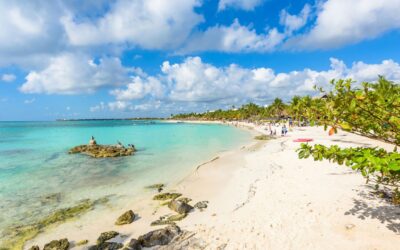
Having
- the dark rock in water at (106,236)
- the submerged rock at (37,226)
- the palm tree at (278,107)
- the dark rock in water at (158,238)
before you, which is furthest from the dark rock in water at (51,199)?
the palm tree at (278,107)

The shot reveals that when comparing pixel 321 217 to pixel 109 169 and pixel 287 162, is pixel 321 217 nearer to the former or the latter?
pixel 287 162

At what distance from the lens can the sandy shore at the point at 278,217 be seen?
762 centimetres

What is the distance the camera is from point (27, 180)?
65.0 ft

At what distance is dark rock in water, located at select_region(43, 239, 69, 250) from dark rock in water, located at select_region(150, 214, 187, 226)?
295 centimetres

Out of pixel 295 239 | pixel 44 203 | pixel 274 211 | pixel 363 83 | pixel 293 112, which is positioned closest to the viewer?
pixel 363 83

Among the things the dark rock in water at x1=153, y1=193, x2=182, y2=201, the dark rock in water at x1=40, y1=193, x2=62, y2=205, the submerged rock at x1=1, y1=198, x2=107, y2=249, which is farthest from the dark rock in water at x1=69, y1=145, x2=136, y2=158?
the dark rock in water at x1=153, y1=193, x2=182, y2=201

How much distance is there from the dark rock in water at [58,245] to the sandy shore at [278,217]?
0.59 meters

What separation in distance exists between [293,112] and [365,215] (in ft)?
16.5

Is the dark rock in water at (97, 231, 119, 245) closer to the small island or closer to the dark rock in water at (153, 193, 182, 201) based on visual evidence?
the dark rock in water at (153, 193, 182, 201)

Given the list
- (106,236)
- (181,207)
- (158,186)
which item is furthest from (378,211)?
(158,186)

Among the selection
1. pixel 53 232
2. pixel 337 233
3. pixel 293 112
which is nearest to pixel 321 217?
pixel 337 233

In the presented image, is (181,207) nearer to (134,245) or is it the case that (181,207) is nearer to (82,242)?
(134,245)

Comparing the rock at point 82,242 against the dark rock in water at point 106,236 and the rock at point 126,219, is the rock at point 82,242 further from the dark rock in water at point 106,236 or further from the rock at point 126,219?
the rock at point 126,219

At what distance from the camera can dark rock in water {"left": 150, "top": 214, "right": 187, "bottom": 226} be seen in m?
9.98
